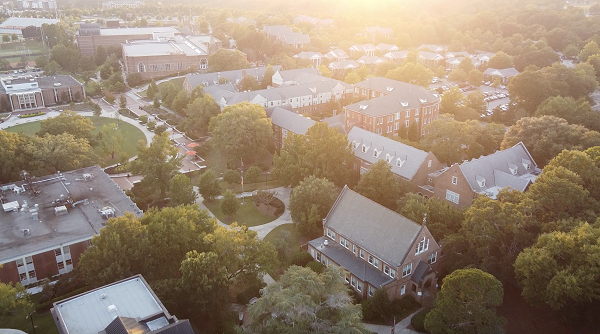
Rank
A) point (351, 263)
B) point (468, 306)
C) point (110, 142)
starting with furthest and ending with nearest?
1. point (110, 142)
2. point (351, 263)
3. point (468, 306)

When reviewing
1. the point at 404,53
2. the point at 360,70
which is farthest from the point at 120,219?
the point at 404,53

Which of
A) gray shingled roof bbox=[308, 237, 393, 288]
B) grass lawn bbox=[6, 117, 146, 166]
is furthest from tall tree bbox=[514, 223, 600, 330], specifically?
grass lawn bbox=[6, 117, 146, 166]

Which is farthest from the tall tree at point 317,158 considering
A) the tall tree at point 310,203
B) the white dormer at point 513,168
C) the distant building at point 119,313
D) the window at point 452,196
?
the distant building at point 119,313

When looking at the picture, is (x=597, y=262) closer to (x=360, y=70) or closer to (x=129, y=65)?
(x=360, y=70)

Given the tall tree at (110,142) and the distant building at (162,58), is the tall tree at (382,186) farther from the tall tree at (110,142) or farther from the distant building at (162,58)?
the distant building at (162,58)

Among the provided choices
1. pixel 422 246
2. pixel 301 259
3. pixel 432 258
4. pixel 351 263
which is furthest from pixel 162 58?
pixel 422 246

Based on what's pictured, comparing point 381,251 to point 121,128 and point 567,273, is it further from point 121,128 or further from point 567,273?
point 121,128

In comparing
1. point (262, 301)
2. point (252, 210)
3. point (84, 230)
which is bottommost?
point (252, 210)
